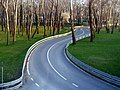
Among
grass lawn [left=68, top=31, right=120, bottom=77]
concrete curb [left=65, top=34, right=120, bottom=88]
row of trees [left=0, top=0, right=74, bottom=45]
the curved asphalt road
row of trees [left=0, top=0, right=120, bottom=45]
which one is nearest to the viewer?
the curved asphalt road

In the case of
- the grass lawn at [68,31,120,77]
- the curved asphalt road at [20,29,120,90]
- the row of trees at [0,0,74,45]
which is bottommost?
the curved asphalt road at [20,29,120,90]

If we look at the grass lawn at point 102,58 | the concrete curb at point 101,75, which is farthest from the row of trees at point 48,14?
the concrete curb at point 101,75

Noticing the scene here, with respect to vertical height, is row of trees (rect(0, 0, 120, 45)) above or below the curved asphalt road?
above

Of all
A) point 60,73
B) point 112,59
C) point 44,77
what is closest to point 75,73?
point 60,73

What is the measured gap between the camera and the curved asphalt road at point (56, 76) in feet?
95.7

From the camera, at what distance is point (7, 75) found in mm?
31359

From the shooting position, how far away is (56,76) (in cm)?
3381

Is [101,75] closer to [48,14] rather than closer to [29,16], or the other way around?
[29,16]

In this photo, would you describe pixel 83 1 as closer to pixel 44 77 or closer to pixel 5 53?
pixel 5 53

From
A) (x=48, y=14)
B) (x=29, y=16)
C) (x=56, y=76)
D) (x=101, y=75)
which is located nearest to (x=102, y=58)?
(x=56, y=76)

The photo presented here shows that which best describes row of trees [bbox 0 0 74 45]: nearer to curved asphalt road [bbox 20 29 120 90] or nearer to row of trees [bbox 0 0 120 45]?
row of trees [bbox 0 0 120 45]

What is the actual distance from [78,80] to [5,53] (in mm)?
19016

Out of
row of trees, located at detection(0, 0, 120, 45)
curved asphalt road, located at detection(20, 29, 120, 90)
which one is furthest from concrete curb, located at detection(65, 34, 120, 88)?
row of trees, located at detection(0, 0, 120, 45)

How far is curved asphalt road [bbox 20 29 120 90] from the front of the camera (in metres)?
29.2
